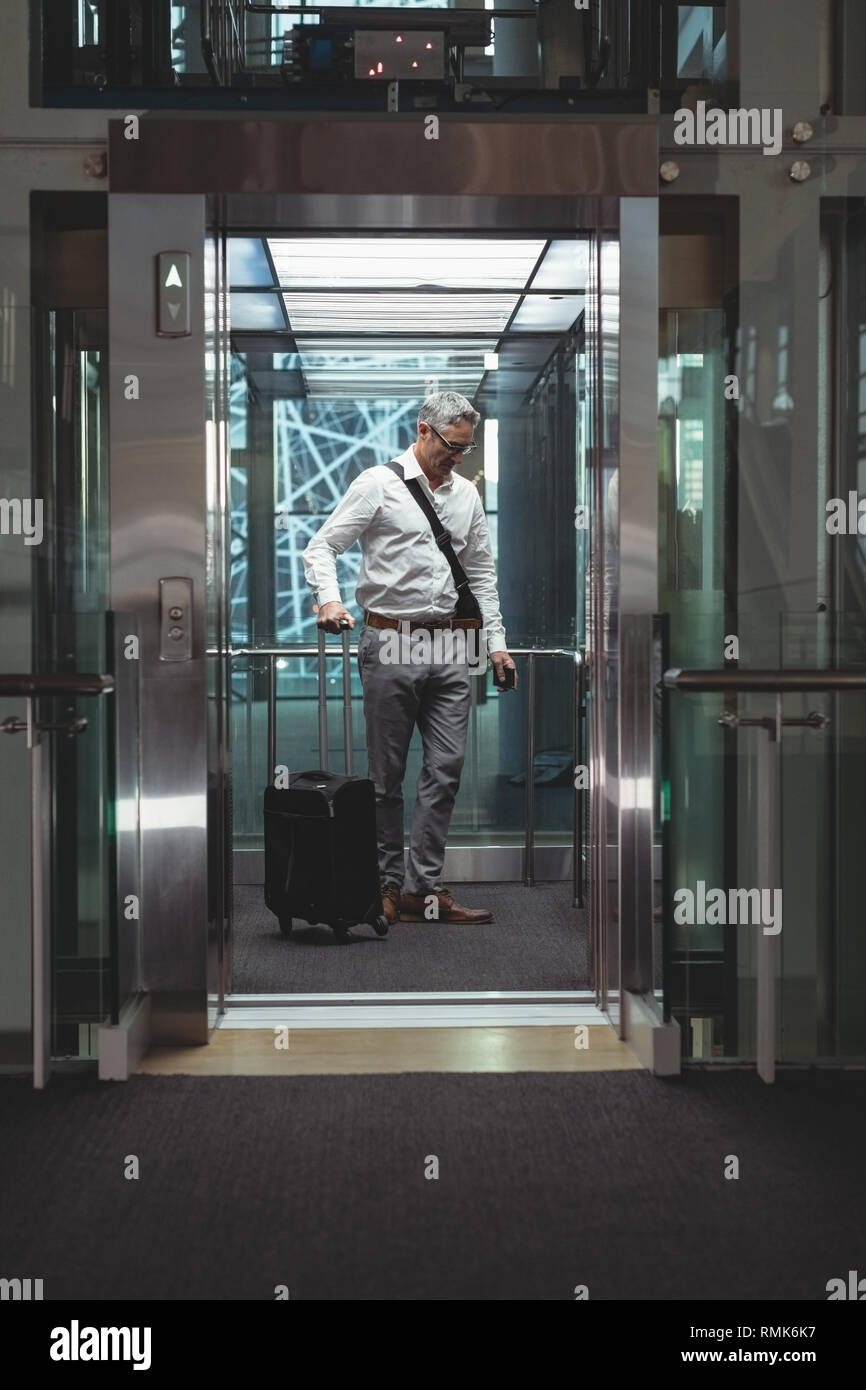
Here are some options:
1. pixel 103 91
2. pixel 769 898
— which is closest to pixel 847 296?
pixel 769 898

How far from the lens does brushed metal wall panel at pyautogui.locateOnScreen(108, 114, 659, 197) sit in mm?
3551

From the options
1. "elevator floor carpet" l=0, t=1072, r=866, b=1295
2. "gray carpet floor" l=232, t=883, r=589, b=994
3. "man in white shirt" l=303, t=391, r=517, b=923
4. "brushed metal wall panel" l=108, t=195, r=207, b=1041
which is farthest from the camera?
"man in white shirt" l=303, t=391, r=517, b=923

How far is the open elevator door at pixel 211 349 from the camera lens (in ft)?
11.5

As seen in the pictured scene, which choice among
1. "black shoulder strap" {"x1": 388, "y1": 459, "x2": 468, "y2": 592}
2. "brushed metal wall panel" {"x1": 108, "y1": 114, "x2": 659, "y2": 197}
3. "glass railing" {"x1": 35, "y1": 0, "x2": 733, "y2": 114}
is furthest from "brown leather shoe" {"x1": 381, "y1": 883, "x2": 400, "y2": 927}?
"glass railing" {"x1": 35, "y1": 0, "x2": 733, "y2": 114}

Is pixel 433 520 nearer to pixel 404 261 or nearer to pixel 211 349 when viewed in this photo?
pixel 404 261

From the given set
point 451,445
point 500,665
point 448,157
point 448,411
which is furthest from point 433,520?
point 448,157

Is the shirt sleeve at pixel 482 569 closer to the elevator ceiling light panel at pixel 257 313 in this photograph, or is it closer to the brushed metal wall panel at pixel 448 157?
the elevator ceiling light panel at pixel 257 313

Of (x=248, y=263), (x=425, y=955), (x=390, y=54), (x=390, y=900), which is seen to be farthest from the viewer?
(x=390, y=900)

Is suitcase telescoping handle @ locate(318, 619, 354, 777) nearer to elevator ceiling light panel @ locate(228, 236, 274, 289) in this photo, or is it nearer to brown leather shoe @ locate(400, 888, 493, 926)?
brown leather shoe @ locate(400, 888, 493, 926)

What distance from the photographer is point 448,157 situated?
141 inches

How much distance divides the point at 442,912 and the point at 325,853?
62 centimetres

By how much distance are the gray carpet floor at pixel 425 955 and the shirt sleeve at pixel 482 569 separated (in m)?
0.99

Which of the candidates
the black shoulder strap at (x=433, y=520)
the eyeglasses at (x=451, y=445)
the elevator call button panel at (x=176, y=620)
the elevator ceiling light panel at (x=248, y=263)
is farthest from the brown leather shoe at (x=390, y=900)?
the elevator ceiling light panel at (x=248, y=263)

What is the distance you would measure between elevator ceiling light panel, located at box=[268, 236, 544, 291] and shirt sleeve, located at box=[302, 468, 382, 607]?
702 mm
